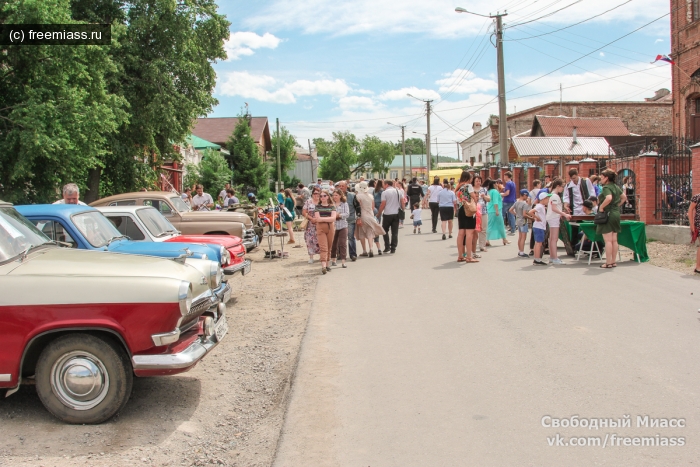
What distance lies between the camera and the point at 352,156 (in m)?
99.0

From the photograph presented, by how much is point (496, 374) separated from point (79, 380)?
3.37 meters

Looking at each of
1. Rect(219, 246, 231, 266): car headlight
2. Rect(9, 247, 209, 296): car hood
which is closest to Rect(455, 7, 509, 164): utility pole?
Rect(219, 246, 231, 266): car headlight

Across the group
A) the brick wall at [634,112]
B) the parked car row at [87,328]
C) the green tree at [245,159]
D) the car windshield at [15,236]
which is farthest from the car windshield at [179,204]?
the brick wall at [634,112]

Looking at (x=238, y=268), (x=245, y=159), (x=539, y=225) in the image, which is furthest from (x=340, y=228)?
(x=245, y=159)

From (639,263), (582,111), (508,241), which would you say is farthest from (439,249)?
(582,111)

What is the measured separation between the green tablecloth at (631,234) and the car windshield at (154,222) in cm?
750

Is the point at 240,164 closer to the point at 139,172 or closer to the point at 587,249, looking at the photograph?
the point at 139,172

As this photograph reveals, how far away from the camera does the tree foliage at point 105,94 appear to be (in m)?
13.8

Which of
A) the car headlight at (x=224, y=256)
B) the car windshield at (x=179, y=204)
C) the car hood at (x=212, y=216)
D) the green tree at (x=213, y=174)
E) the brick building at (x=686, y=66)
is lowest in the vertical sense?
the car headlight at (x=224, y=256)

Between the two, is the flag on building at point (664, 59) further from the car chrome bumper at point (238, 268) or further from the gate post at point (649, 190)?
the car chrome bumper at point (238, 268)

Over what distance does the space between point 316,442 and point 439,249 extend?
11.4 m

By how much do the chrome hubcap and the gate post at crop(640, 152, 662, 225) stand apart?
582 inches

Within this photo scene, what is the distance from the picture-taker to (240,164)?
48.0 m

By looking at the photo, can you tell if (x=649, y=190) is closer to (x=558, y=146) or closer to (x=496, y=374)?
(x=496, y=374)
